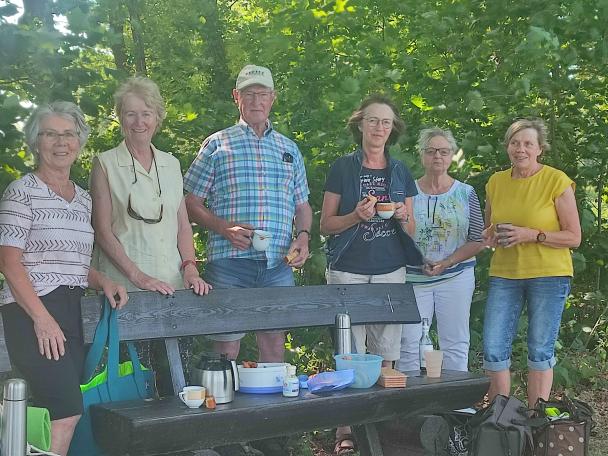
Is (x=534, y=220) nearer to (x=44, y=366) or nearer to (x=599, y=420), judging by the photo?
(x=599, y=420)

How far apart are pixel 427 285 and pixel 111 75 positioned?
1.94 meters

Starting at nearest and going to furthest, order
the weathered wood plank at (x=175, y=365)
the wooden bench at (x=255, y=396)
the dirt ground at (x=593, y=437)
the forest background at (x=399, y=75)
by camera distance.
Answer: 1. the wooden bench at (x=255, y=396)
2. the weathered wood plank at (x=175, y=365)
3. the dirt ground at (x=593, y=437)
4. the forest background at (x=399, y=75)

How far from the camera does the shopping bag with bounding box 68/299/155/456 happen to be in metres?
3.28

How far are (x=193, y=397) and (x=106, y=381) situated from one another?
1.30 ft

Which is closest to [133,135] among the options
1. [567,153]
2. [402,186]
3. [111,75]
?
[111,75]

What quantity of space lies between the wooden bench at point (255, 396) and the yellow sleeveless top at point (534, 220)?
0.59 meters

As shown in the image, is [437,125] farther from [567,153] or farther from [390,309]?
[390,309]

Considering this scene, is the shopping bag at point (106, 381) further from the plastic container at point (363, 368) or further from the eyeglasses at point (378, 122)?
the eyeglasses at point (378, 122)

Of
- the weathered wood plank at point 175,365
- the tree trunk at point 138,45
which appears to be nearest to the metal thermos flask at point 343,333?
the weathered wood plank at point 175,365

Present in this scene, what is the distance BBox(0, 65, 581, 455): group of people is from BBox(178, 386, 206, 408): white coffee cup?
15.3 inches

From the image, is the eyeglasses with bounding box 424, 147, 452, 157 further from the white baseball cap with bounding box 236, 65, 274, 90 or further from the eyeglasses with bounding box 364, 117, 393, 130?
the white baseball cap with bounding box 236, 65, 274, 90

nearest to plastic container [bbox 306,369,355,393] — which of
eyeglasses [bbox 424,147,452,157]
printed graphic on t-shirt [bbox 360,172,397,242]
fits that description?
printed graphic on t-shirt [bbox 360,172,397,242]

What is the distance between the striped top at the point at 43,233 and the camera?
3.00m

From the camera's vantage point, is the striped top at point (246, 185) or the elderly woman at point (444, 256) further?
the elderly woman at point (444, 256)
